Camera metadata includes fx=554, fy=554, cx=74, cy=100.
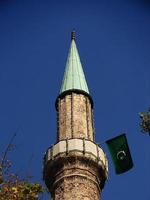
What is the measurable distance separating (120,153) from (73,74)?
557 cm

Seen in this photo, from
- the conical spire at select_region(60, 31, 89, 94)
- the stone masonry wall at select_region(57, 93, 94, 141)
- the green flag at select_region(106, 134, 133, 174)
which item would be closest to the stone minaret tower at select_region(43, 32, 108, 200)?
the stone masonry wall at select_region(57, 93, 94, 141)

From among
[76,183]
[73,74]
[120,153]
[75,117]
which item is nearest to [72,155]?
[76,183]

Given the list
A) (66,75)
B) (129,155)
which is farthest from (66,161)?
(66,75)

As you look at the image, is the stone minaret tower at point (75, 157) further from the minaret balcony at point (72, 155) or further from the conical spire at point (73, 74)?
the conical spire at point (73, 74)

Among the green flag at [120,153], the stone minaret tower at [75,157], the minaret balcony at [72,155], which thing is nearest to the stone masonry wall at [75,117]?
the stone minaret tower at [75,157]

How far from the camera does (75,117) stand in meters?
20.4

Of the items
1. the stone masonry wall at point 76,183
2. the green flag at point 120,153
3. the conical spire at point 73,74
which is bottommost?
the stone masonry wall at point 76,183

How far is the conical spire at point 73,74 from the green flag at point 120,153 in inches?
156

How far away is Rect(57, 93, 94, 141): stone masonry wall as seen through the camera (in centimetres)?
1984

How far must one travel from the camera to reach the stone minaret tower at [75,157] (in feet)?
59.1

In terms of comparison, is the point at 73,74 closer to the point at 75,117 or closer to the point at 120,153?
the point at 75,117

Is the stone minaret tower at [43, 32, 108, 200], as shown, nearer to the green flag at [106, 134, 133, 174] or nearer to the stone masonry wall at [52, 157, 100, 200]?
the stone masonry wall at [52, 157, 100, 200]

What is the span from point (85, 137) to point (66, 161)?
142 centimetres

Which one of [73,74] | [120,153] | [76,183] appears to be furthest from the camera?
[73,74]
